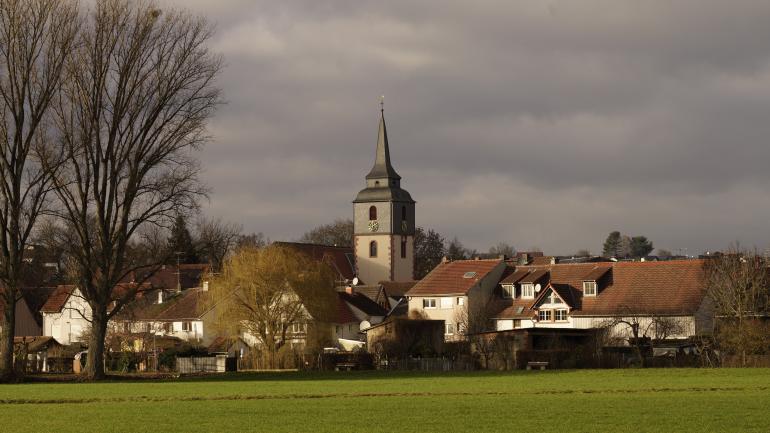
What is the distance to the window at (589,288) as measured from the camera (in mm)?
93000

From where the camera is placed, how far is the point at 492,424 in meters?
28.8

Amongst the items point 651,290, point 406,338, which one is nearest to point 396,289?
point 651,290

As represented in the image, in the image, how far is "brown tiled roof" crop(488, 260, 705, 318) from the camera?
8650 centimetres

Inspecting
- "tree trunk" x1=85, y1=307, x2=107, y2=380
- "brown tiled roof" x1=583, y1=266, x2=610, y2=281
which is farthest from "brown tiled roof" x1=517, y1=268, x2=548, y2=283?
"tree trunk" x1=85, y1=307, x2=107, y2=380

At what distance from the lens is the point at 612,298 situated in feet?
299

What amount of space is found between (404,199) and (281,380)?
10171cm

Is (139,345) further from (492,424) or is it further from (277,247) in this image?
(492,424)

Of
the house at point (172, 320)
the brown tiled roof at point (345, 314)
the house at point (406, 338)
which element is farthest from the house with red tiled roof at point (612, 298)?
the house at point (172, 320)

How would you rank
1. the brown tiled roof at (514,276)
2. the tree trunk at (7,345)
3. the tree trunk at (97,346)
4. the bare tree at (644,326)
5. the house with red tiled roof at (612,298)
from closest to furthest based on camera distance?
1. the tree trunk at (7,345)
2. the tree trunk at (97,346)
3. the bare tree at (644,326)
4. the house with red tiled roof at (612,298)
5. the brown tiled roof at (514,276)

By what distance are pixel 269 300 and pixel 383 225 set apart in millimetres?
79984

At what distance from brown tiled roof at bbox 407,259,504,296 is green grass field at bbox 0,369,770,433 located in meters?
44.0

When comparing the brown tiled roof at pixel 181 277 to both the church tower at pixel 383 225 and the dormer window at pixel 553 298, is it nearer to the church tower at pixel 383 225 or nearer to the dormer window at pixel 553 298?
the church tower at pixel 383 225

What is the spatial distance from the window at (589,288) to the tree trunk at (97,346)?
145 ft

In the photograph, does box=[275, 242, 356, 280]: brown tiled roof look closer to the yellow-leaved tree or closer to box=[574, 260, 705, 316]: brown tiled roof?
box=[574, 260, 705, 316]: brown tiled roof
